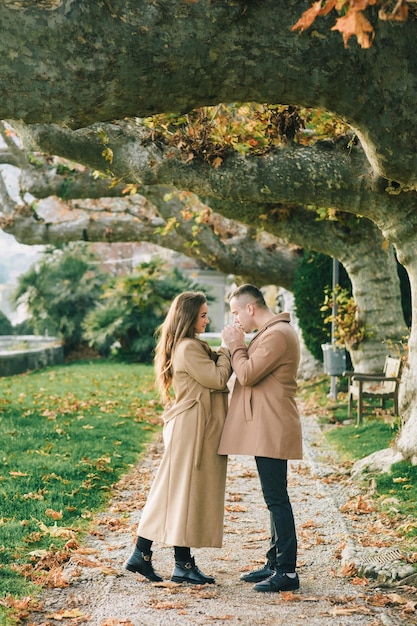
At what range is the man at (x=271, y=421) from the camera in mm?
5188

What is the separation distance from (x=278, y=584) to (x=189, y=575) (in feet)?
1.94

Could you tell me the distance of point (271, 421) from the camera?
17.1 ft

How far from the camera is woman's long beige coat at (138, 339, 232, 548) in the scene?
5266 millimetres

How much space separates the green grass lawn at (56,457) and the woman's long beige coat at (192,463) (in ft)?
3.11

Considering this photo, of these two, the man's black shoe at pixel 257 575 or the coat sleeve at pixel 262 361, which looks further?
the man's black shoe at pixel 257 575

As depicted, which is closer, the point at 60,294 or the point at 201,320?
the point at 201,320

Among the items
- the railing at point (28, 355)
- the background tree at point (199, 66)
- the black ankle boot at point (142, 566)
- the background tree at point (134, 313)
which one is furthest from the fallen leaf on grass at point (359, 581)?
the background tree at point (134, 313)

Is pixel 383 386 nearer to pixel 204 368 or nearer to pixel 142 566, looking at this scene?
pixel 204 368

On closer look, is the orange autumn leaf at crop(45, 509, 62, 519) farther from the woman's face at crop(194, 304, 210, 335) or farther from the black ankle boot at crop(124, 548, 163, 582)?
the woman's face at crop(194, 304, 210, 335)

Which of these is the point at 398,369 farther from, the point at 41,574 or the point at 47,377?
the point at 47,377

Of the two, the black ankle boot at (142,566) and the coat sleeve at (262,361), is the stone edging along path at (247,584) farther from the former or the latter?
the coat sleeve at (262,361)

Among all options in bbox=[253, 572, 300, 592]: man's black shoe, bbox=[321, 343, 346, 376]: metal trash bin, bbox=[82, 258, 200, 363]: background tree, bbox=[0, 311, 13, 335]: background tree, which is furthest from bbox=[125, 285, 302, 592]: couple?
bbox=[0, 311, 13, 335]: background tree

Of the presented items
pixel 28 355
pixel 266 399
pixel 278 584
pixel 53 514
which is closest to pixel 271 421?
pixel 266 399

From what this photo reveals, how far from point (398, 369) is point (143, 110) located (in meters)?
8.19
